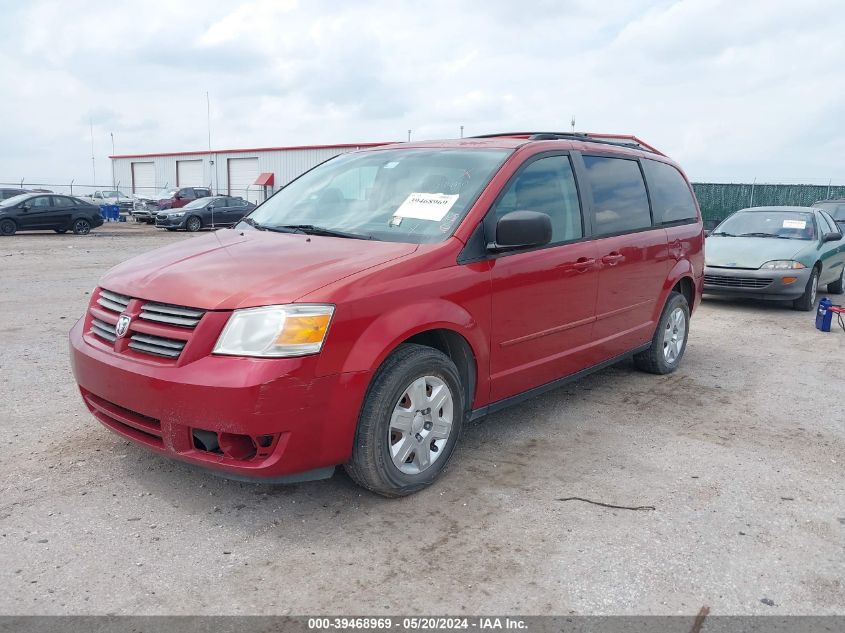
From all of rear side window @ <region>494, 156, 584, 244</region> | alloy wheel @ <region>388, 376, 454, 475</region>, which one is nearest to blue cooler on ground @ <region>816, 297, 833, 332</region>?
rear side window @ <region>494, 156, 584, 244</region>

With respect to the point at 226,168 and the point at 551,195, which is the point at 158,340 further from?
the point at 226,168

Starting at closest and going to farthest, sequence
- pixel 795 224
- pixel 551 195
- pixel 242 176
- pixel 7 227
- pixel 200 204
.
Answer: pixel 551 195
pixel 795 224
pixel 7 227
pixel 200 204
pixel 242 176

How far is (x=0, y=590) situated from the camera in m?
2.65

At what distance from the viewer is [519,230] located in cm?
372

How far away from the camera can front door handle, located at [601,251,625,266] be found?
476cm

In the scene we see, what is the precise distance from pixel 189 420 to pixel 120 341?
0.60m

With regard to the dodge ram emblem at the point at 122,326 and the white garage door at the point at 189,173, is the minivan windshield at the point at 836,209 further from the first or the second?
the white garage door at the point at 189,173

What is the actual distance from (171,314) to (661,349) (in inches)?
164

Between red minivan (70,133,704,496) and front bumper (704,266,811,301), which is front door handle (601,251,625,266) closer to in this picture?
red minivan (70,133,704,496)

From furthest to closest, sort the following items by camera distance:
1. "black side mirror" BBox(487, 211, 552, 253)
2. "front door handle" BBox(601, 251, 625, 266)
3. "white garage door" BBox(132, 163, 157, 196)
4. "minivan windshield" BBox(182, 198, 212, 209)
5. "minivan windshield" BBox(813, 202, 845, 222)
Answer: "white garage door" BBox(132, 163, 157, 196)
"minivan windshield" BBox(182, 198, 212, 209)
"minivan windshield" BBox(813, 202, 845, 222)
"front door handle" BBox(601, 251, 625, 266)
"black side mirror" BBox(487, 211, 552, 253)

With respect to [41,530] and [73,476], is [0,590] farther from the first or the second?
[73,476]

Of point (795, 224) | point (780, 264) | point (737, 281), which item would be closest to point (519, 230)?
point (737, 281)

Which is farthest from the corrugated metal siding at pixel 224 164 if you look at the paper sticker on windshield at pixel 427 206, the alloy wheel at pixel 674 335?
the paper sticker on windshield at pixel 427 206

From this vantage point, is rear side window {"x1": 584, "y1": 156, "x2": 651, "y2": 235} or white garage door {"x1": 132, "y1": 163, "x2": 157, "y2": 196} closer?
rear side window {"x1": 584, "y1": 156, "x2": 651, "y2": 235}
